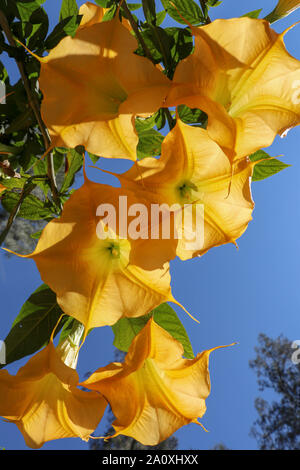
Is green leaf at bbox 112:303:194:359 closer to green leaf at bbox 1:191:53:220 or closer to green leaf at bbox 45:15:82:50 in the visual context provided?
green leaf at bbox 1:191:53:220

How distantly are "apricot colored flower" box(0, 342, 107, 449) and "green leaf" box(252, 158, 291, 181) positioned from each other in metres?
0.40

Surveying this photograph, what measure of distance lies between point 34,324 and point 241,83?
403 millimetres

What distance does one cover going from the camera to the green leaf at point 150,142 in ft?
1.87

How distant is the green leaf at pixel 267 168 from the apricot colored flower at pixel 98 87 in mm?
304

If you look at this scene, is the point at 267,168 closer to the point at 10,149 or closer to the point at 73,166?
the point at 73,166

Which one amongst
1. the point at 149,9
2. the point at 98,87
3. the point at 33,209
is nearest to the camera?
the point at 98,87

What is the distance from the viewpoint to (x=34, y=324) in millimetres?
531

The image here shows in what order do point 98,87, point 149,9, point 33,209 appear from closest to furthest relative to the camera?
1. point 98,87
2. point 149,9
3. point 33,209

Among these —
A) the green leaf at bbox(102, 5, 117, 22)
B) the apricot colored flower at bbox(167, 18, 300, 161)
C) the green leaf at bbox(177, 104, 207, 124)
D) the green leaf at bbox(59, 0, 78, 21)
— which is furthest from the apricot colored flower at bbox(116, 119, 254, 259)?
the green leaf at bbox(59, 0, 78, 21)

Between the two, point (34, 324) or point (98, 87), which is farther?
point (34, 324)

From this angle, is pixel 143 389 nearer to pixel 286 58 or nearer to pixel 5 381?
pixel 5 381

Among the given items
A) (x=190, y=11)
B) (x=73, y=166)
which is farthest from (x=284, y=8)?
(x=73, y=166)

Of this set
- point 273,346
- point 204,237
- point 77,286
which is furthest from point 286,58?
point 273,346

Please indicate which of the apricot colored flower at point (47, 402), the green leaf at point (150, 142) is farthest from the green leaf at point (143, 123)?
the apricot colored flower at point (47, 402)
